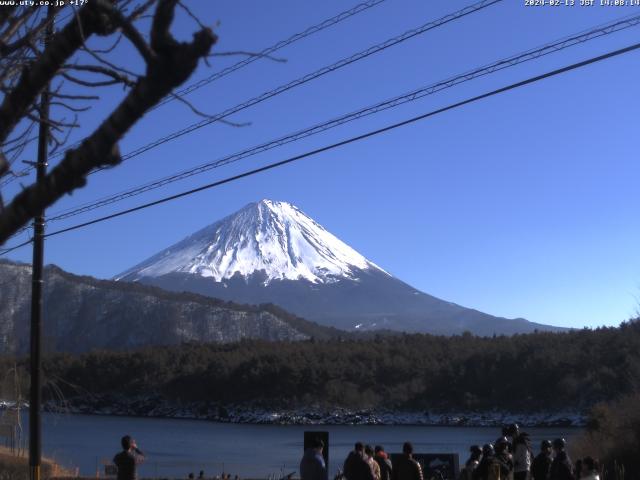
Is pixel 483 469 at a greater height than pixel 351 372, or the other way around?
pixel 351 372

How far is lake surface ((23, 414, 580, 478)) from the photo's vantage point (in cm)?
4309

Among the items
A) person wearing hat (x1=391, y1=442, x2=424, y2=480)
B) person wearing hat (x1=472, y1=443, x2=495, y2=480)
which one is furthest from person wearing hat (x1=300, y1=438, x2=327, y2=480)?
person wearing hat (x1=472, y1=443, x2=495, y2=480)

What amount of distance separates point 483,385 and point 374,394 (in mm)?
11592

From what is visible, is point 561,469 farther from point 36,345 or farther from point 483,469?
point 36,345

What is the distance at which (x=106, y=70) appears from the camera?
18.8 ft

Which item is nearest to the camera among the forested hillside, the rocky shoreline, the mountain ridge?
the rocky shoreline

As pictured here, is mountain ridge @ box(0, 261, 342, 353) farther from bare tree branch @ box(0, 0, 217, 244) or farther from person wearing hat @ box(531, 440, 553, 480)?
bare tree branch @ box(0, 0, 217, 244)

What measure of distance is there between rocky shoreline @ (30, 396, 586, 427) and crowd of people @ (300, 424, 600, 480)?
71.0 meters

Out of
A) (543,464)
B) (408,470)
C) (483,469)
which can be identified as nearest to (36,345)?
(408,470)

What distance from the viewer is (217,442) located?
217ft

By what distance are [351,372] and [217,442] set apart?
41.4 meters

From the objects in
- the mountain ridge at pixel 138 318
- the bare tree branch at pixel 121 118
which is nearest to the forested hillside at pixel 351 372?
the mountain ridge at pixel 138 318

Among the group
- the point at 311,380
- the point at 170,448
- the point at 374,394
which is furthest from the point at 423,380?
Result: the point at 170,448

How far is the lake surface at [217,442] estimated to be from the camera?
141 ft
